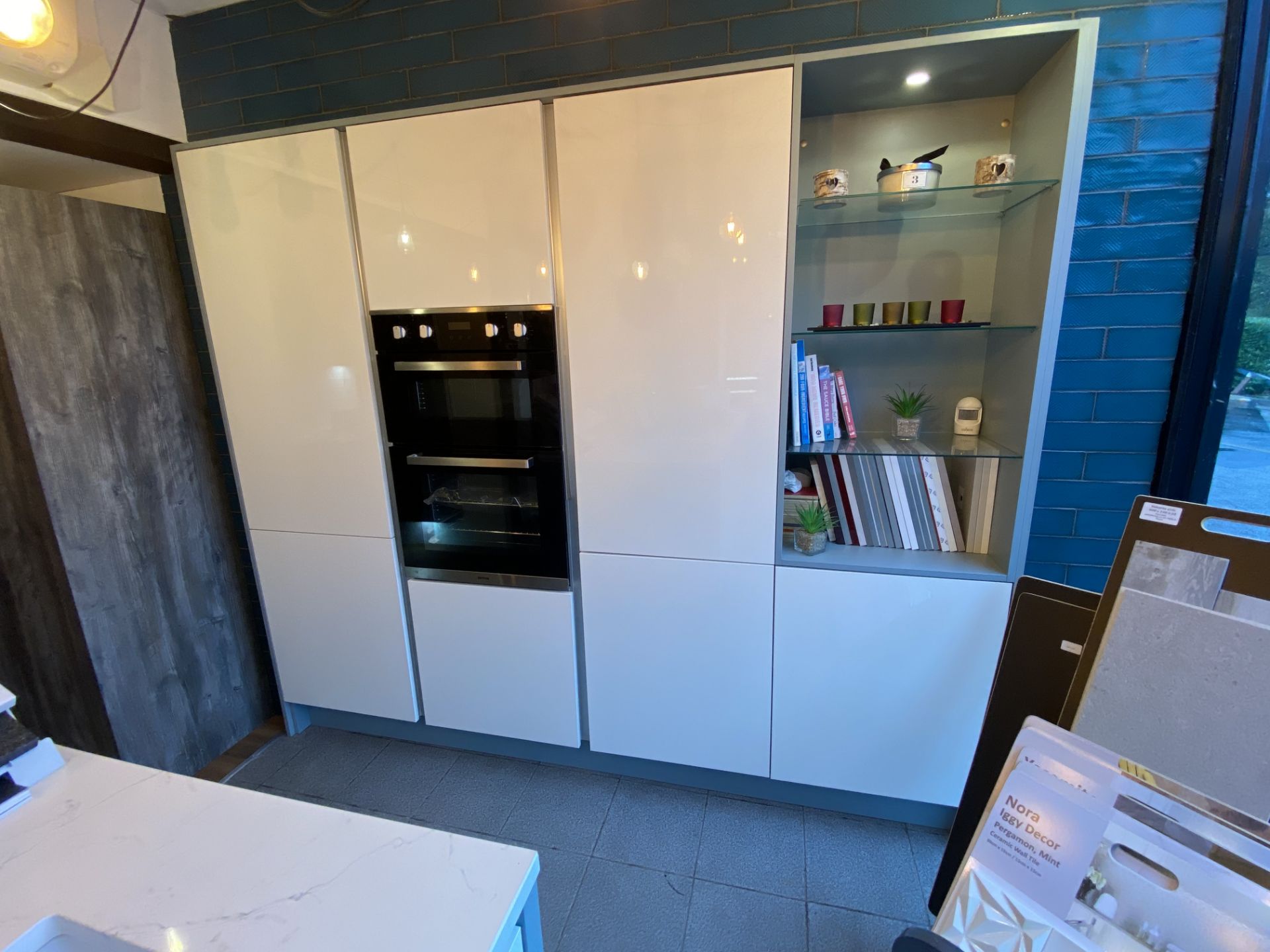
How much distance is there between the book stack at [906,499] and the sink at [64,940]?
5.28 ft

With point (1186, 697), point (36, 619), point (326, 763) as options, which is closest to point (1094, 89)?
point (1186, 697)

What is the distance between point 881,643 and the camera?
1.59 metres

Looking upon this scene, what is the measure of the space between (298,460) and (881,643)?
2.01 metres

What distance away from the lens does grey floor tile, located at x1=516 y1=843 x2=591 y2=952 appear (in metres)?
1.50

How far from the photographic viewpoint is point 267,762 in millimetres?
2156

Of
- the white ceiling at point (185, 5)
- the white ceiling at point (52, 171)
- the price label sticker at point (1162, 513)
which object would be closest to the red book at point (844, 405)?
the price label sticker at point (1162, 513)

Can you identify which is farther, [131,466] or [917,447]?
[131,466]

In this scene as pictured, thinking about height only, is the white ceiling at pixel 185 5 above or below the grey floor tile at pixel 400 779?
above

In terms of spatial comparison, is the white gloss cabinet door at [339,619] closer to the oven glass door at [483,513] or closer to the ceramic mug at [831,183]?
the oven glass door at [483,513]

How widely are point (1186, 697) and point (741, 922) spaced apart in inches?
47.9

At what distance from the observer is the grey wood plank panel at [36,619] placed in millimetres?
1653

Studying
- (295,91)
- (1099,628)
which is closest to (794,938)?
(1099,628)

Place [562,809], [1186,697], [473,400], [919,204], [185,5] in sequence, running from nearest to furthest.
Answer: [1186,697] → [919,204] → [473,400] → [562,809] → [185,5]

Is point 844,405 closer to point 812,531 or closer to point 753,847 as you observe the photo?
point 812,531
